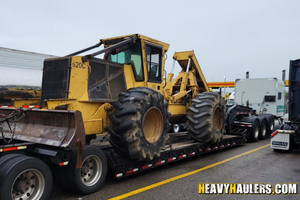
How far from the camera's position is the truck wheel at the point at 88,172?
465cm

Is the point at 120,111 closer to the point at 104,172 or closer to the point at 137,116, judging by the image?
the point at 137,116

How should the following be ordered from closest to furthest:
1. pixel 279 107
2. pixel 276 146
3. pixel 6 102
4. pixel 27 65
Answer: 1. pixel 276 146
2. pixel 6 102
3. pixel 279 107
4. pixel 27 65

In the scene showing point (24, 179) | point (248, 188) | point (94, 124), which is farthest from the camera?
point (94, 124)

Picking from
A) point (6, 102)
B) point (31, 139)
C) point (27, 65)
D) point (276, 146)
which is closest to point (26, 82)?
point (6, 102)

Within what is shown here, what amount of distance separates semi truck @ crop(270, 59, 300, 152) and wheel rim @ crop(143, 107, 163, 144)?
16.8 feet

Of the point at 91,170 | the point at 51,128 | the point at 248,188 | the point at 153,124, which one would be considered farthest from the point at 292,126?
the point at 51,128

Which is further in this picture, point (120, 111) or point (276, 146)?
point (276, 146)

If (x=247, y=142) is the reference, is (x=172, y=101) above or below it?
above

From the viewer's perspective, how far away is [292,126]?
9.51m

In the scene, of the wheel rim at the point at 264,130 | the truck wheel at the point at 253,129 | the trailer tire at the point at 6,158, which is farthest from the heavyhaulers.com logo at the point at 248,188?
the wheel rim at the point at 264,130

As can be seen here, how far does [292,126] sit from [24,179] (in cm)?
890

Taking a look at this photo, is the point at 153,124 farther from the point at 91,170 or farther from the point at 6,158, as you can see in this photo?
the point at 6,158

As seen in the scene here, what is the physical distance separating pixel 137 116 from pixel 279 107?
39.4 feet

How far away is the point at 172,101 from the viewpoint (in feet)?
28.1
